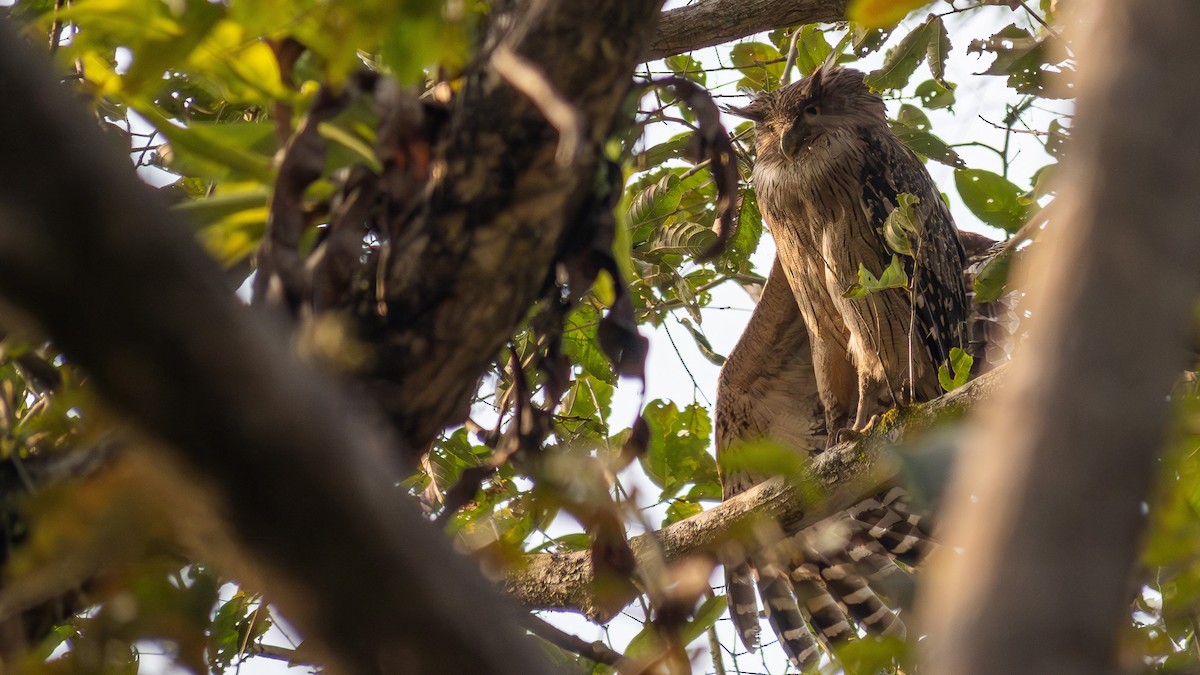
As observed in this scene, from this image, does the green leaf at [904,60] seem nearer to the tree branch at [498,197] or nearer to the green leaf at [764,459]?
the tree branch at [498,197]

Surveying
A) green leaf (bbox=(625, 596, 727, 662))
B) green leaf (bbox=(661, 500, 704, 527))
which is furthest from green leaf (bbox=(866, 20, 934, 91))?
green leaf (bbox=(625, 596, 727, 662))

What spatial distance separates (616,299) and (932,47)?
9.41 ft

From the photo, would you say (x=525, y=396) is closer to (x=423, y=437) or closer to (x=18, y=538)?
(x=423, y=437)

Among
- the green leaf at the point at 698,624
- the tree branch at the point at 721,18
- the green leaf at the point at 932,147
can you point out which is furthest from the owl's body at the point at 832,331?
the green leaf at the point at 698,624

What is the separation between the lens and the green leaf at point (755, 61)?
448 cm

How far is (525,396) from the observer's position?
1424mm

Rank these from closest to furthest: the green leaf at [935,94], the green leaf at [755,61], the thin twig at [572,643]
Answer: the thin twig at [572,643] < the green leaf at [935,94] < the green leaf at [755,61]

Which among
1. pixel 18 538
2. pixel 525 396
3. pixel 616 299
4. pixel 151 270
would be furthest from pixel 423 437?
pixel 151 270

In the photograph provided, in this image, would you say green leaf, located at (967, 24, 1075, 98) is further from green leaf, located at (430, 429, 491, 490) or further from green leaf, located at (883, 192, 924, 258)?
green leaf, located at (430, 429, 491, 490)

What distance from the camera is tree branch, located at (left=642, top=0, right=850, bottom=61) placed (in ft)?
11.4

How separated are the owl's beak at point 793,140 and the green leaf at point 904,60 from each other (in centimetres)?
127

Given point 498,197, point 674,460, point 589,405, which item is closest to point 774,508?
point 674,460

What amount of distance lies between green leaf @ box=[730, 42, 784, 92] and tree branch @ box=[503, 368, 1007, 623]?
1724 mm

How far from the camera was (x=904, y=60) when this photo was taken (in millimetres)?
3770
